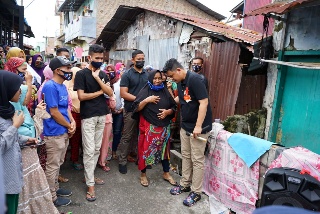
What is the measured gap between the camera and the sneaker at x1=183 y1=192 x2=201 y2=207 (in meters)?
3.66

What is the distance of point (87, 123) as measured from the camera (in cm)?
362

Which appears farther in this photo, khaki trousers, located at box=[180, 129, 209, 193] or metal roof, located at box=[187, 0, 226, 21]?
metal roof, located at box=[187, 0, 226, 21]

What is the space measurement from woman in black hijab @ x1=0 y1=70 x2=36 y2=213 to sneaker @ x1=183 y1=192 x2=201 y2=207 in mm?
2220

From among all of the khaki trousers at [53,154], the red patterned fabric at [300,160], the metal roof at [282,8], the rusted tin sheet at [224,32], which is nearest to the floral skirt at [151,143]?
the khaki trousers at [53,154]

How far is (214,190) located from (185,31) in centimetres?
458

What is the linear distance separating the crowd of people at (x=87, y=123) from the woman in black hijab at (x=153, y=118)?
0.05ft

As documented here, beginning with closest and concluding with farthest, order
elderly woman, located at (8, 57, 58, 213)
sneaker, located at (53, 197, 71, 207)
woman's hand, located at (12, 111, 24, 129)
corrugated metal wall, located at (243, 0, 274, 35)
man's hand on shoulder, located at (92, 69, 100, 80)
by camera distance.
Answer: woman's hand, located at (12, 111, 24, 129) < elderly woman, located at (8, 57, 58, 213) < sneaker, located at (53, 197, 71, 207) < man's hand on shoulder, located at (92, 69, 100, 80) < corrugated metal wall, located at (243, 0, 274, 35)

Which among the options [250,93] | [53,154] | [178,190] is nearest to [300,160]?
[178,190]

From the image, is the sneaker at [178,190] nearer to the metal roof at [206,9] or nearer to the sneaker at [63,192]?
the sneaker at [63,192]

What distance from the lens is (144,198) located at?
12.5 ft

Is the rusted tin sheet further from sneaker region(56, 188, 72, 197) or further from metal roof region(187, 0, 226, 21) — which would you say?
metal roof region(187, 0, 226, 21)

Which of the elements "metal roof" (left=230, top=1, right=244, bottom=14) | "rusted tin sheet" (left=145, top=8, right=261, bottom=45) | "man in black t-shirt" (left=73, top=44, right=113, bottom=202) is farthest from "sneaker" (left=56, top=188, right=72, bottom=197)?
"metal roof" (left=230, top=1, right=244, bottom=14)

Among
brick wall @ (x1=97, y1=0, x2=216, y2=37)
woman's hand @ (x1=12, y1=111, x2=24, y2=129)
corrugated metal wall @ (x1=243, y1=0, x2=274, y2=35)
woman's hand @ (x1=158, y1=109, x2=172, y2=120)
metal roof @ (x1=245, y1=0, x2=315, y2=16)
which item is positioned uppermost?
brick wall @ (x1=97, y1=0, x2=216, y2=37)

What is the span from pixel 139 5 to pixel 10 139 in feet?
56.9
